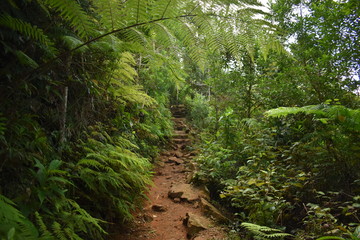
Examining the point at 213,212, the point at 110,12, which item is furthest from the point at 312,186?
the point at 110,12

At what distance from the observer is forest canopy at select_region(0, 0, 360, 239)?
4.83 ft

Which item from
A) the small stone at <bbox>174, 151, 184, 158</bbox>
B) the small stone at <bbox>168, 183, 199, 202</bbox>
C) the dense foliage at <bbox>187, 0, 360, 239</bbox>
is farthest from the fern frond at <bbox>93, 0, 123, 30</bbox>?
the small stone at <bbox>174, 151, 184, 158</bbox>

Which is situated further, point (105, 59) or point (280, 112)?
point (105, 59)

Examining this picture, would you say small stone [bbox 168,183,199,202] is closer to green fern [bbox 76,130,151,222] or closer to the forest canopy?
the forest canopy

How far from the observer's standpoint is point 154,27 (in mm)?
1459

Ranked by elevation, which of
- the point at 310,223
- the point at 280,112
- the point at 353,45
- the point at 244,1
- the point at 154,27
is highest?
the point at 353,45

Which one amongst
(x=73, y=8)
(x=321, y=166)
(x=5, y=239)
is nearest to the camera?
(x=5, y=239)

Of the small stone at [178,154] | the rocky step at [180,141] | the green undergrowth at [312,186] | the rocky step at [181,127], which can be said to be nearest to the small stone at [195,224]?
the green undergrowth at [312,186]

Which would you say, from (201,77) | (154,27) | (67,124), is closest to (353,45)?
(154,27)

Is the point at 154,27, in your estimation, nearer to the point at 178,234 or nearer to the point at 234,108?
the point at 178,234

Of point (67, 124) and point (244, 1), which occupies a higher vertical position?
point (244, 1)

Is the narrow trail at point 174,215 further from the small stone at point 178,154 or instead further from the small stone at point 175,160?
the small stone at point 178,154

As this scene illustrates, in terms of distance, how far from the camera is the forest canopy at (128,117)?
147cm

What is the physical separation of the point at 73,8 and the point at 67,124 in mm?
1867
